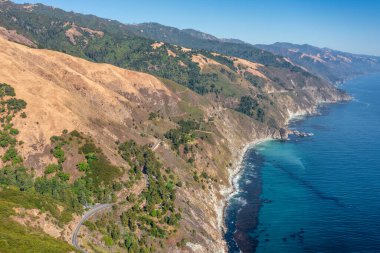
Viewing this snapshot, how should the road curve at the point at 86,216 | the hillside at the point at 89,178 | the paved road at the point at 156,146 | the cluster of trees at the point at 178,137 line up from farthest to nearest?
the cluster of trees at the point at 178,137 < the paved road at the point at 156,146 < the hillside at the point at 89,178 < the road curve at the point at 86,216

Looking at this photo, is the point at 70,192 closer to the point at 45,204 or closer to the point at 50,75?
the point at 45,204

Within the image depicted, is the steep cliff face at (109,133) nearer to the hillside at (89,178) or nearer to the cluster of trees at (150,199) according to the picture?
the hillside at (89,178)

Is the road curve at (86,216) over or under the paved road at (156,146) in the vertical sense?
under

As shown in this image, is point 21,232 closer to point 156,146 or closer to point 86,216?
point 86,216

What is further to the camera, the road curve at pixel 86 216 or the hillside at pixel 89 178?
the hillside at pixel 89 178

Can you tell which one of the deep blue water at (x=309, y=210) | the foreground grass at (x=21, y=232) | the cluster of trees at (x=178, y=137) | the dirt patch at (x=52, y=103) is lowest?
the deep blue water at (x=309, y=210)

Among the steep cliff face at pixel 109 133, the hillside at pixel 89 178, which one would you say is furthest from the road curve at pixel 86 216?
the steep cliff face at pixel 109 133

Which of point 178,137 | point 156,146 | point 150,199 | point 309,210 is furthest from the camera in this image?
point 178,137

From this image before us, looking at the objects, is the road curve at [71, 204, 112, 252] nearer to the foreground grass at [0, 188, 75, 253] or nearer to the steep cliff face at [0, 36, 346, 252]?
the steep cliff face at [0, 36, 346, 252]

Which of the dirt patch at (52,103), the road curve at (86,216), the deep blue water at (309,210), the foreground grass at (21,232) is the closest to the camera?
the foreground grass at (21,232)

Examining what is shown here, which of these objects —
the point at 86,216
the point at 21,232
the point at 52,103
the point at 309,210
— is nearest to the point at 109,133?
the point at 52,103

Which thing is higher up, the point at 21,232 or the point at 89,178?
the point at 89,178
